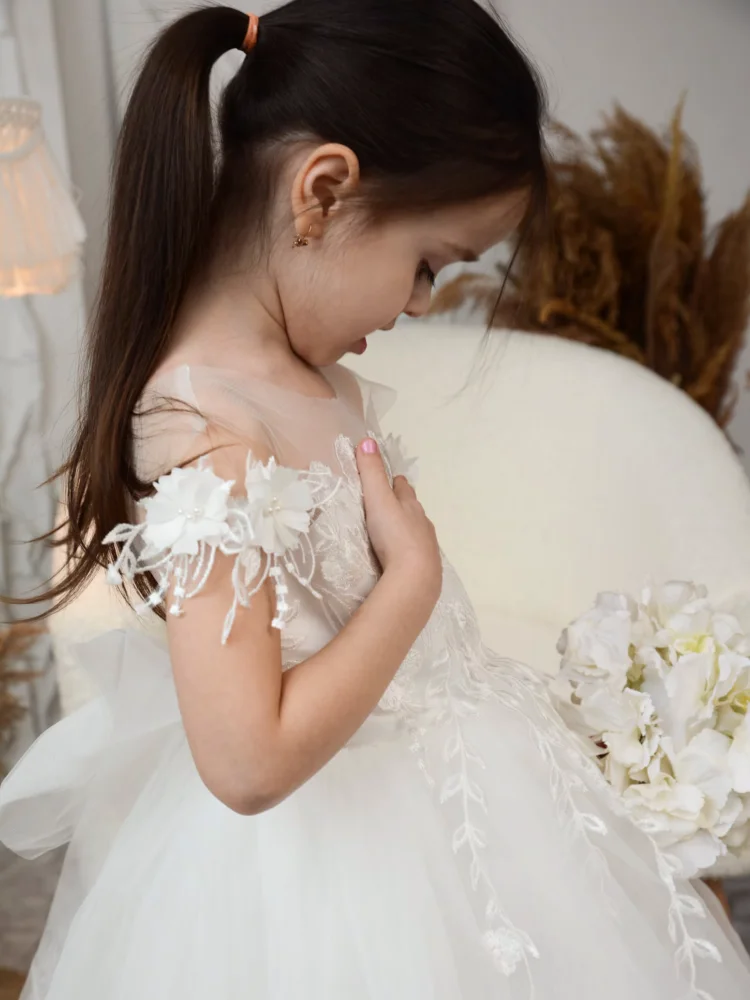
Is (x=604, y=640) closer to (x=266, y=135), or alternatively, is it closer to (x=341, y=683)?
(x=341, y=683)

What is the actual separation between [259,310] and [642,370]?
30.3 inches

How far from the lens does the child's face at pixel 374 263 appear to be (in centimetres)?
62

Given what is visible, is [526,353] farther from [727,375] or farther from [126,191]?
[126,191]

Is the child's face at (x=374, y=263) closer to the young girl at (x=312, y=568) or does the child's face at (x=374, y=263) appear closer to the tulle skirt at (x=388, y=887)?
the young girl at (x=312, y=568)

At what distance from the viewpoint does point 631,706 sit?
30.6 inches

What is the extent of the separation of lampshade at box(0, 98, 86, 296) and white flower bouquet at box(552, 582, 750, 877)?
82 cm

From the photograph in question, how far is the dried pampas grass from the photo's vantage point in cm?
131

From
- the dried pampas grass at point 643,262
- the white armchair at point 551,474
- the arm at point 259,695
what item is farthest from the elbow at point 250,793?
the dried pampas grass at point 643,262

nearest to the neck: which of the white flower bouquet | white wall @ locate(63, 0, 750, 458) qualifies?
the white flower bouquet

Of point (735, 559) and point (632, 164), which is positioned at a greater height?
point (632, 164)

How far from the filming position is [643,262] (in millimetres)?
1376

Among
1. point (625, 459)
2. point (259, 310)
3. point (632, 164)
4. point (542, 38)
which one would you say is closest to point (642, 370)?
point (625, 459)

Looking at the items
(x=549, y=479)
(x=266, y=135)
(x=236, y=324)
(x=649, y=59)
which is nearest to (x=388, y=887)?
(x=236, y=324)

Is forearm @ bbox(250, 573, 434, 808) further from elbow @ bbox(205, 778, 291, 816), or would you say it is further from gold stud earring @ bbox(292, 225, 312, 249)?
gold stud earring @ bbox(292, 225, 312, 249)
